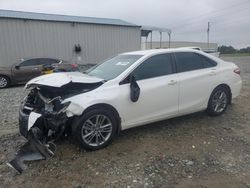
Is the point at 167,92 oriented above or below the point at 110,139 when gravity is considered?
above

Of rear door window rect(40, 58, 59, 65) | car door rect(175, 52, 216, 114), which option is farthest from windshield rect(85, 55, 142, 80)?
rear door window rect(40, 58, 59, 65)

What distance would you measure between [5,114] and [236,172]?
5306 millimetres

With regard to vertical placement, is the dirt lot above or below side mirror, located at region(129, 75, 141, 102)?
below

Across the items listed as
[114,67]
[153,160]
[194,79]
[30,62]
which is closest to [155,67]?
[114,67]

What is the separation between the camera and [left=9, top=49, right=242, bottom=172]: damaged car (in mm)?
3643

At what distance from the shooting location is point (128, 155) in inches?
149

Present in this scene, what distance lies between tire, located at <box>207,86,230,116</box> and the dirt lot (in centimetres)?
36

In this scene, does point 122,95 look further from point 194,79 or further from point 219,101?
point 219,101

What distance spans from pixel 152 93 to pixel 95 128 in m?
1.19

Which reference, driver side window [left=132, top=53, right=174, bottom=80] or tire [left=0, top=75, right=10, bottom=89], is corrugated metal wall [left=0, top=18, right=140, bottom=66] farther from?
driver side window [left=132, top=53, right=174, bottom=80]

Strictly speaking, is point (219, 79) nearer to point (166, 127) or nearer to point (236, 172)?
point (166, 127)

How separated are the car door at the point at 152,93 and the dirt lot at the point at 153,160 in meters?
0.40

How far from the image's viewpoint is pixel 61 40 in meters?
16.5

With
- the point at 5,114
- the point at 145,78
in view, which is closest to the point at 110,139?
the point at 145,78
